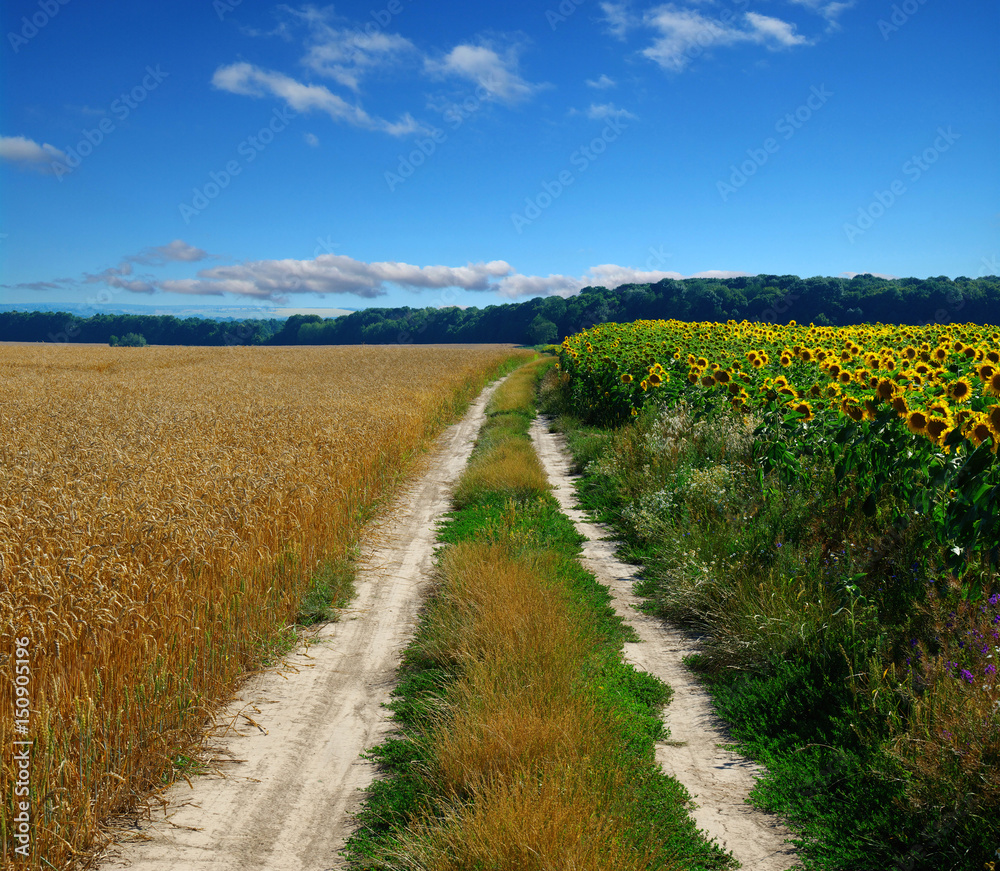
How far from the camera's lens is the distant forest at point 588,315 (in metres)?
57.0

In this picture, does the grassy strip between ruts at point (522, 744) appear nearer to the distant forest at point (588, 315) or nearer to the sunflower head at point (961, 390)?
the sunflower head at point (961, 390)

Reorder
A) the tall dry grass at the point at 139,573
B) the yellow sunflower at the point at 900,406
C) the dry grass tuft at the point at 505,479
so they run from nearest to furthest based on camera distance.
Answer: the tall dry grass at the point at 139,573 < the yellow sunflower at the point at 900,406 < the dry grass tuft at the point at 505,479

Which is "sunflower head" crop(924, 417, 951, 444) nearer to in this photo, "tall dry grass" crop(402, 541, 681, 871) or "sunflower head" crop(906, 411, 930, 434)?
"sunflower head" crop(906, 411, 930, 434)

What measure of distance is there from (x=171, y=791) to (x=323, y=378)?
23814mm

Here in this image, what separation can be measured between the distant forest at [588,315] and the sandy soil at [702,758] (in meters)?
34.5

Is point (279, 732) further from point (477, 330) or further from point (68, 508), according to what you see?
point (477, 330)

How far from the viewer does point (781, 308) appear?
67.6 metres

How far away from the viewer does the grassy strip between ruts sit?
2.80 meters

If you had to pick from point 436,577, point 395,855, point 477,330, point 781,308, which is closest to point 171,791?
point 395,855

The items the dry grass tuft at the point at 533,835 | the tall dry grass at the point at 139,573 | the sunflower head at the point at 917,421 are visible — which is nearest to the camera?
the dry grass tuft at the point at 533,835

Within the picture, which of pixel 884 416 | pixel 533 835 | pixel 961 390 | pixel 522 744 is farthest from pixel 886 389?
pixel 533 835

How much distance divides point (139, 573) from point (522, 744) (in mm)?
3117

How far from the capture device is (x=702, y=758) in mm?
3992

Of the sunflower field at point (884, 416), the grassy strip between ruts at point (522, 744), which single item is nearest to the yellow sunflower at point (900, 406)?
the sunflower field at point (884, 416)
